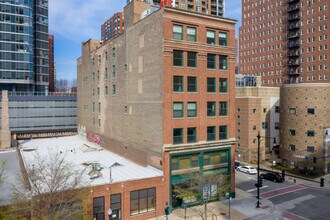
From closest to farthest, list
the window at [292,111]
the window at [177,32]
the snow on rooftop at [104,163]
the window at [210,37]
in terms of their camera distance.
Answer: the snow on rooftop at [104,163]
the window at [177,32]
the window at [210,37]
the window at [292,111]

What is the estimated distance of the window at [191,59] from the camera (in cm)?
3322

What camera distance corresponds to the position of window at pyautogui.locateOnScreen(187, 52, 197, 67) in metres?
33.2

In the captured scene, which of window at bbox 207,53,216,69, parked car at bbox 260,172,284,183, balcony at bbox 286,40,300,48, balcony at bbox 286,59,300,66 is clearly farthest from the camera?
balcony at bbox 286,59,300,66

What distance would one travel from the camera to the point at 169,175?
31.8 metres

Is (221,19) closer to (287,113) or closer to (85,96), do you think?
(287,113)

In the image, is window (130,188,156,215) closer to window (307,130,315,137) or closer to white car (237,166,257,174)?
white car (237,166,257,174)

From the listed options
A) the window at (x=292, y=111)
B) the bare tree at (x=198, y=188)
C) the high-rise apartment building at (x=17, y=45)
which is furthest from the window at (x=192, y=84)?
the high-rise apartment building at (x=17, y=45)

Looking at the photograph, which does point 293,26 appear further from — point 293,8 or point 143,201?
point 143,201

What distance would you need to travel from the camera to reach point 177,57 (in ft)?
107

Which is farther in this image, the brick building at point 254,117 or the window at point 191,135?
the brick building at point 254,117

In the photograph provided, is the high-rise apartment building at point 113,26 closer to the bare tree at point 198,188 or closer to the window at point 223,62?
the window at point 223,62

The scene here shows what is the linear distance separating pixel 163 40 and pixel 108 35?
160 m

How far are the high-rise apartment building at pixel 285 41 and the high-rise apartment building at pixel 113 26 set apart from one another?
8220cm

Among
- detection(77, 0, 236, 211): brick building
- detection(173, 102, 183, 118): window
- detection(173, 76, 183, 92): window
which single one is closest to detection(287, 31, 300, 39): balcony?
detection(77, 0, 236, 211): brick building
